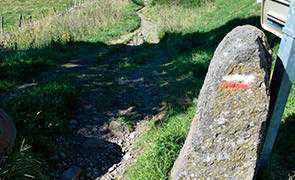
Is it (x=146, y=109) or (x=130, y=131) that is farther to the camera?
(x=146, y=109)

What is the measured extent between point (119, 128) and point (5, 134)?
2.24 m

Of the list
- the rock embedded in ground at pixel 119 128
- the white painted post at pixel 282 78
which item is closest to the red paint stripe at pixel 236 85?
the white painted post at pixel 282 78

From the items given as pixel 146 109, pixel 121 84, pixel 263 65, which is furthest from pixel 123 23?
pixel 263 65

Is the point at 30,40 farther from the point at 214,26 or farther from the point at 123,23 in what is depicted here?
the point at 214,26

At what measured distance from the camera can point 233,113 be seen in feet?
7.85

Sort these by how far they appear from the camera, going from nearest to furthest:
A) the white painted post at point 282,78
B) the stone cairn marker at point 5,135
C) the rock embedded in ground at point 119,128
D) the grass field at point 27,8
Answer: the white painted post at point 282,78
the stone cairn marker at point 5,135
the rock embedded in ground at point 119,128
the grass field at point 27,8

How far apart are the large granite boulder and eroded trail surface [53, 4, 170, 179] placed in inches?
36.1

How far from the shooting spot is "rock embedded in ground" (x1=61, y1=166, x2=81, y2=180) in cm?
358

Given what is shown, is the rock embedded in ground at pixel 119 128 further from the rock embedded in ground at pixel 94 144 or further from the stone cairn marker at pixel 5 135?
the stone cairn marker at pixel 5 135

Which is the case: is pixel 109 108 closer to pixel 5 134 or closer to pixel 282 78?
pixel 5 134

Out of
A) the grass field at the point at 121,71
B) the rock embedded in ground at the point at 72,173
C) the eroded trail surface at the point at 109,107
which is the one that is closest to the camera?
the grass field at the point at 121,71

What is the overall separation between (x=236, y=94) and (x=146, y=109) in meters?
3.52

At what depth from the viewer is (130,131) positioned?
4.98 meters

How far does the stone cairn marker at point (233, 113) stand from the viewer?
2307mm
